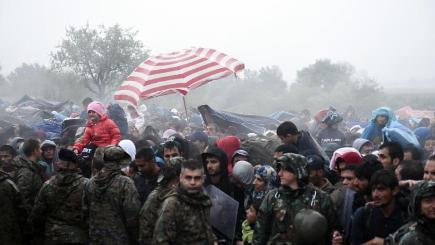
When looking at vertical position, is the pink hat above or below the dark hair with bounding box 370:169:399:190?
above

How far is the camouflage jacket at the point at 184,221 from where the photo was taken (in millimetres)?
4047

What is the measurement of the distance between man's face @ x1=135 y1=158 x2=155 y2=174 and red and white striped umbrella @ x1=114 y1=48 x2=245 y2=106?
2276 millimetres

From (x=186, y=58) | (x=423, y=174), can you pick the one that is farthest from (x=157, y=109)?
(x=423, y=174)

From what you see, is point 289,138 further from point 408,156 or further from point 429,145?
point 429,145

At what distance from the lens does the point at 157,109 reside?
22844mm

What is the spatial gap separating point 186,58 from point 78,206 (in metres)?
3.70

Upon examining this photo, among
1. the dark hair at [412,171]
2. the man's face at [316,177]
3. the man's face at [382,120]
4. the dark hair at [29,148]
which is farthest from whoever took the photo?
the man's face at [382,120]

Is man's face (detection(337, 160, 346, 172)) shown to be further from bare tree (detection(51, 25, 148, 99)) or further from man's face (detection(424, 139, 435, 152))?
bare tree (detection(51, 25, 148, 99))

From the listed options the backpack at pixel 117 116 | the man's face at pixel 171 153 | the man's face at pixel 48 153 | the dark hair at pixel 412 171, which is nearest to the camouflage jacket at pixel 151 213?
the man's face at pixel 171 153

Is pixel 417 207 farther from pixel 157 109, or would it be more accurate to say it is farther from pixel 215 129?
pixel 157 109

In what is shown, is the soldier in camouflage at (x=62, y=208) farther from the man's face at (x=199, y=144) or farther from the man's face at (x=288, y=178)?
the man's face at (x=199, y=144)

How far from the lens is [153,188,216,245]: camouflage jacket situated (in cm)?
405

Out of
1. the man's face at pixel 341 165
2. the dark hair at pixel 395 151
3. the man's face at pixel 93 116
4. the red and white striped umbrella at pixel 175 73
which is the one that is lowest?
the man's face at pixel 341 165

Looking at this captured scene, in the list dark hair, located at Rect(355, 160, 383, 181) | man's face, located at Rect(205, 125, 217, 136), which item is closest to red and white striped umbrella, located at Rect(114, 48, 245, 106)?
man's face, located at Rect(205, 125, 217, 136)
